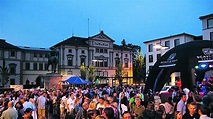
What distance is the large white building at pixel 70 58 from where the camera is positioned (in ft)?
219

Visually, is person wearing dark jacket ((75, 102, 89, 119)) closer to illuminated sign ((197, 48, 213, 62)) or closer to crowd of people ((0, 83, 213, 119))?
crowd of people ((0, 83, 213, 119))

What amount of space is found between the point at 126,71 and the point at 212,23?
32523 mm

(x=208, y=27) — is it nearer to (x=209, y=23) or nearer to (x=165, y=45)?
(x=209, y=23)

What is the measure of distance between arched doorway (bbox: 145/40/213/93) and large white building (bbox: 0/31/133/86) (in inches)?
1879

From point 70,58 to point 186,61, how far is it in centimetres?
5278

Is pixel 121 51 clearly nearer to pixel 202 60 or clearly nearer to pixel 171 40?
pixel 171 40

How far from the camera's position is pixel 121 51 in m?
75.7

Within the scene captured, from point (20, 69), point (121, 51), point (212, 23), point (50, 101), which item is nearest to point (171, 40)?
point (212, 23)

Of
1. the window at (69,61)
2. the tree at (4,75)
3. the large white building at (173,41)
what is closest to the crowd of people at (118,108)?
the large white building at (173,41)

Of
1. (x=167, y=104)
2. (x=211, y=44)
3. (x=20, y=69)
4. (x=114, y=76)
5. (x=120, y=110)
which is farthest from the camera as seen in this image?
(x=114, y=76)

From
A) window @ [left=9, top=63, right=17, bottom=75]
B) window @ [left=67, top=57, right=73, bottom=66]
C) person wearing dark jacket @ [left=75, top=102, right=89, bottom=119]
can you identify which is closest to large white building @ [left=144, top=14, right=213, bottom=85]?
window @ [left=67, top=57, right=73, bottom=66]

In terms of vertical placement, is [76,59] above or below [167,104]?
above

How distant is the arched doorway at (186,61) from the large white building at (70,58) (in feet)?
157

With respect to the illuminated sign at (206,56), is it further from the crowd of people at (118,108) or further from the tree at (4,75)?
the tree at (4,75)
